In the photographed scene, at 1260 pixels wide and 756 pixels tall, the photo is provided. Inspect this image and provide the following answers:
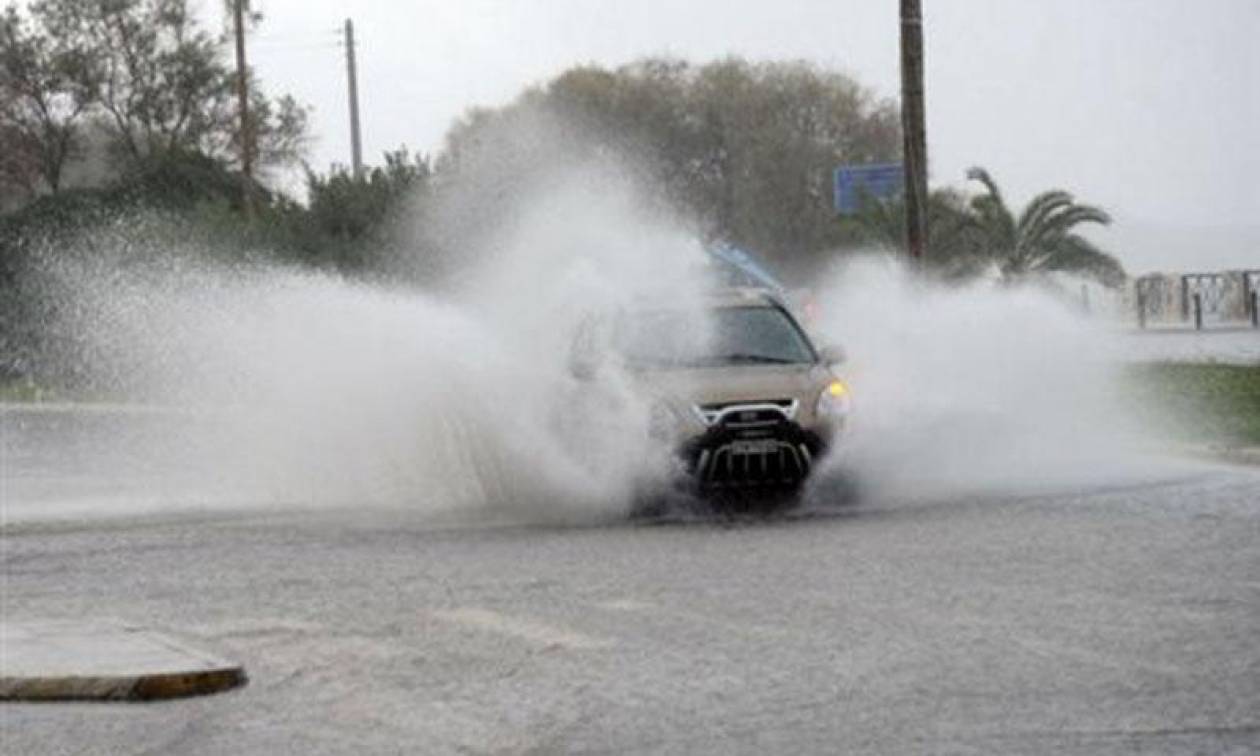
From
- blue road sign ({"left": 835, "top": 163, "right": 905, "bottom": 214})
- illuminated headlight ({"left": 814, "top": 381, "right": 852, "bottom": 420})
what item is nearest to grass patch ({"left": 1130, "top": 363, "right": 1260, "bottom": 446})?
illuminated headlight ({"left": 814, "top": 381, "right": 852, "bottom": 420})

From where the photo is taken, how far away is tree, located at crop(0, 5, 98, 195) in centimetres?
8762

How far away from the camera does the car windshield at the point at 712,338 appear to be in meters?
22.1

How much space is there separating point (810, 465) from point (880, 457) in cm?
145

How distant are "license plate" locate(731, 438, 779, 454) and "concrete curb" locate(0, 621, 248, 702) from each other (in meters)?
7.55

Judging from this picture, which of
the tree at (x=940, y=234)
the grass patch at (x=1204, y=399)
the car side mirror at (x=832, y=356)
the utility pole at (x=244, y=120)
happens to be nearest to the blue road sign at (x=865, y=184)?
the tree at (x=940, y=234)

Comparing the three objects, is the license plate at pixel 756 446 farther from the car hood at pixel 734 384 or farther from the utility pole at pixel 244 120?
the utility pole at pixel 244 120

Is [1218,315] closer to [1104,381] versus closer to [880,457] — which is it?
[1104,381]

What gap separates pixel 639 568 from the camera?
56.4 ft

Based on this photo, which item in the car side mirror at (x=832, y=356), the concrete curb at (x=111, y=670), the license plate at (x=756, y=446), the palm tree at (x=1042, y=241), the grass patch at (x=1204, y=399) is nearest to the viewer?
the concrete curb at (x=111, y=670)

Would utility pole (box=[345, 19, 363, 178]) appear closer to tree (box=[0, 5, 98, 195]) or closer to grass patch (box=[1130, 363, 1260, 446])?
tree (box=[0, 5, 98, 195])

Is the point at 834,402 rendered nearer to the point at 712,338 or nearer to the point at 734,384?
the point at 734,384

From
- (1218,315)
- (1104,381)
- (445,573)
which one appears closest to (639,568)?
(445,573)

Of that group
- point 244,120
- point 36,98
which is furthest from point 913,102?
point 36,98

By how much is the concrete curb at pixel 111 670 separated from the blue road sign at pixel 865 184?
42.7 metres
